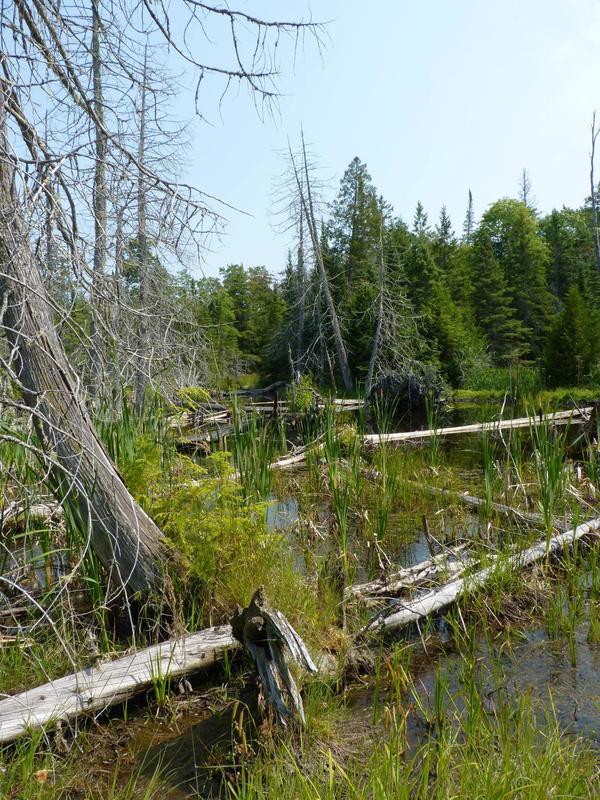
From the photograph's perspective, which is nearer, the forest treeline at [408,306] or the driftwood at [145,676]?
the driftwood at [145,676]

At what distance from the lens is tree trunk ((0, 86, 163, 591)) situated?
288 centimetres

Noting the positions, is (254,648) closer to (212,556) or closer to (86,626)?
(212,556)

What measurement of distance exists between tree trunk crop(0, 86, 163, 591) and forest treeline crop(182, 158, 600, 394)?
1214 cm

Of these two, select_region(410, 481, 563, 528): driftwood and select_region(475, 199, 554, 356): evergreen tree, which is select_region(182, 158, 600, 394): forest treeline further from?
select_region(410, 481, 563, 528): driftwood

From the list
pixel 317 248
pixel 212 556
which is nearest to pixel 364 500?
pixel 212 556

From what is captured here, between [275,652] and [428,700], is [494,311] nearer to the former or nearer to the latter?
[428,700]

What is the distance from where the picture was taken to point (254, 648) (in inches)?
124

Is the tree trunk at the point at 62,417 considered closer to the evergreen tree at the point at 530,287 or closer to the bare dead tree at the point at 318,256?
the bare dead tree at the point at 318,256

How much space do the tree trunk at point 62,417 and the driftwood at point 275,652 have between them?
0.64 m

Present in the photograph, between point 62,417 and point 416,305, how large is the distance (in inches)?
981

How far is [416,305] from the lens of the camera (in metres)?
27.2

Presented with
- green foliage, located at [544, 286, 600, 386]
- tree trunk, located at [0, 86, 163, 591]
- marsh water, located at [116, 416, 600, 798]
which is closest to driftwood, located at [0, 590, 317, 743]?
marsh water, located at [116, 416, 600, 798]

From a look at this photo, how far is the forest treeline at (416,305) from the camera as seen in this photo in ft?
65.1

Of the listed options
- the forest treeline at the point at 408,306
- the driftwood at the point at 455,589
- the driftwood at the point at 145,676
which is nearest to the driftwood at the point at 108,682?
the driftwood at the point at 145,676
